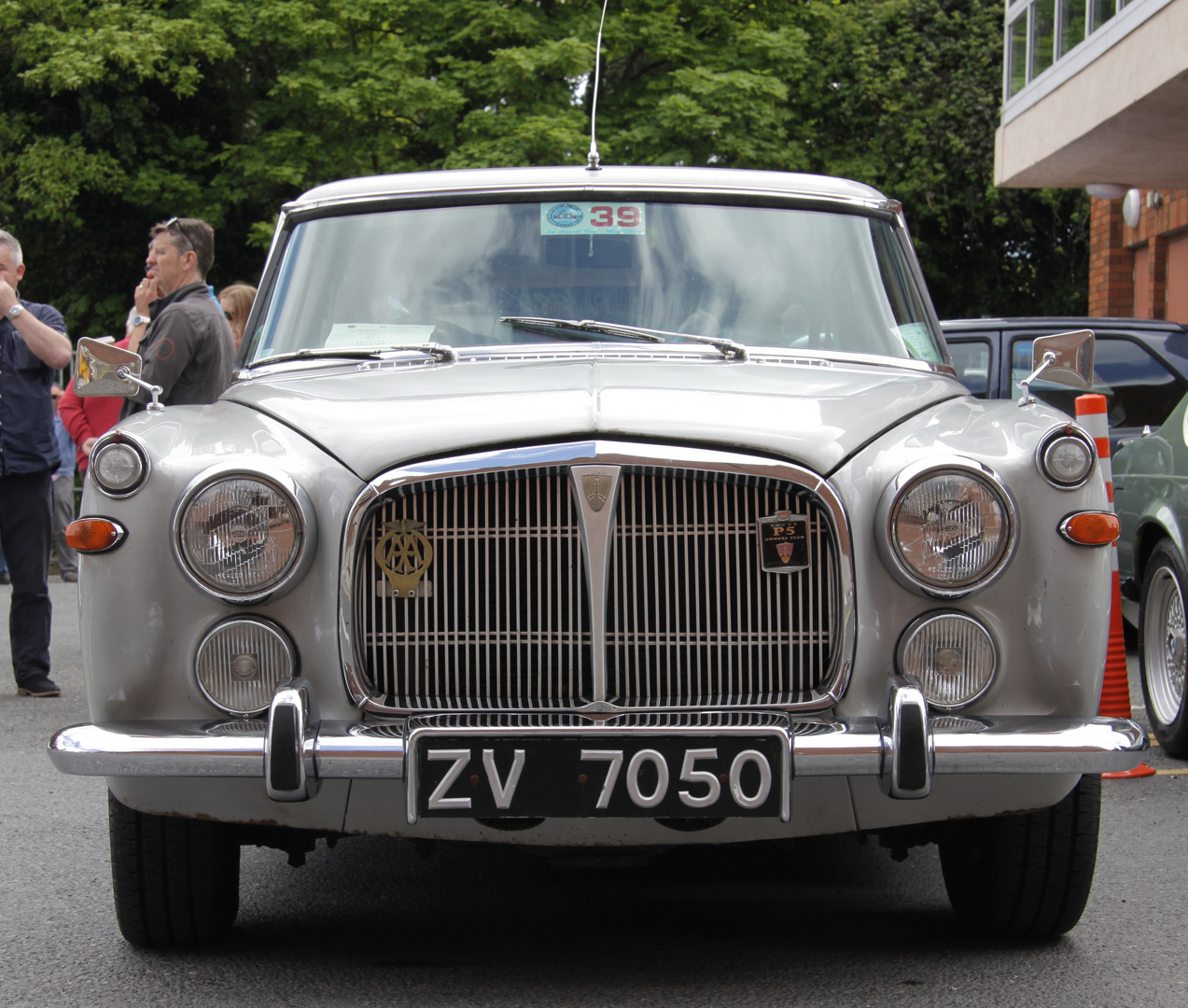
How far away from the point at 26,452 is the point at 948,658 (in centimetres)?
514

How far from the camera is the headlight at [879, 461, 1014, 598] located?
302 cm

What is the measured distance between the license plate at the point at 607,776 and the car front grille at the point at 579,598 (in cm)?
21

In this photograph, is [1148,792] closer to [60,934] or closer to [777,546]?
[777,546]

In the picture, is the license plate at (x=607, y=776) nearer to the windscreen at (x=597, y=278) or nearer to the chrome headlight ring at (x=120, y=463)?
the chrome headlight ring at (x=120, y=463)

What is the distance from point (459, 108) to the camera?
22.6m

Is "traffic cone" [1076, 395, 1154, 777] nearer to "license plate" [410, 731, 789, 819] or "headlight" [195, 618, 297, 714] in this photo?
"license plate" [410, 731, 789, 819]

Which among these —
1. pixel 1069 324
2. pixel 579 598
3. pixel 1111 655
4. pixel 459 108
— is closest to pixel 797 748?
pixel 579 598

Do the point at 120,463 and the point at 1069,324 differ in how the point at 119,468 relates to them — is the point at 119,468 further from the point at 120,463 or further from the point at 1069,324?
the point at 1069,324

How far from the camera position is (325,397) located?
137 inches

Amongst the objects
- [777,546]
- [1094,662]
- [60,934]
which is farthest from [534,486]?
[60,934]

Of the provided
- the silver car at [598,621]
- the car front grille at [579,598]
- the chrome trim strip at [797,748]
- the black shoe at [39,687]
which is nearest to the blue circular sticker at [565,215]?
the silver car at [598,621]

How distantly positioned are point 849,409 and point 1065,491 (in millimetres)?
482

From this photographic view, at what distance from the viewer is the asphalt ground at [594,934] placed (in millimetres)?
3180

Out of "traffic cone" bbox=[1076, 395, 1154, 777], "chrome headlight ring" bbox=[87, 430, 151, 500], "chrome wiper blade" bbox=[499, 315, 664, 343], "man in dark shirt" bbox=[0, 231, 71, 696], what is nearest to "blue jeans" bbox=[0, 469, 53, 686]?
"man in dark shirt" bbox=[0, 231, 71, 696]
